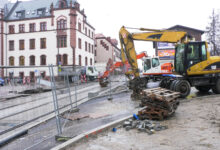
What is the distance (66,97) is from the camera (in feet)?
25.8

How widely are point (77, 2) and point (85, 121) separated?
1636 inches

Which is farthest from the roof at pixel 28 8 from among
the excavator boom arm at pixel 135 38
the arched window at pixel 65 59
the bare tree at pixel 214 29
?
the excavator boom arm at pixel 135 38

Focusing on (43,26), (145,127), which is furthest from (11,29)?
(145,127)

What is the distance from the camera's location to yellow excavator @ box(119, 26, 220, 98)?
40.1 ft

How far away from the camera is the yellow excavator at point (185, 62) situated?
12.2 metres

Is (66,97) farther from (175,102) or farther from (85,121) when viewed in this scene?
(175,102)

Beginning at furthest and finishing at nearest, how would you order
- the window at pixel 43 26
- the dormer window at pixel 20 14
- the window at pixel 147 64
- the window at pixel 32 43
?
the dormer window at pixel 20 14 → the window at pixel 32 43 → the window at pixel 43 26 → the window at pixel 147 64

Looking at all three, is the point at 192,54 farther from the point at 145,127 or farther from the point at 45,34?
the point at 45,34

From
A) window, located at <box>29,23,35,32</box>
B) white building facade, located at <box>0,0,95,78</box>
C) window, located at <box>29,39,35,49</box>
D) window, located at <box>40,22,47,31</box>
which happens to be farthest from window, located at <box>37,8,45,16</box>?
window, located at <box>29,39,35,49</box>

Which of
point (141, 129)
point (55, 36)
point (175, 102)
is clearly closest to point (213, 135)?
point (141, 129)

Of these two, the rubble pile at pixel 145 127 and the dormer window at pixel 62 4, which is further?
the dormer window at pixel 62 4

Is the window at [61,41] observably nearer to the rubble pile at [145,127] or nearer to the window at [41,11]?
the window at [41,11]

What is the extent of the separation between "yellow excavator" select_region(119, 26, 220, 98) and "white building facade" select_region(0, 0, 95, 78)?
30.8 m

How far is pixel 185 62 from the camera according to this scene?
12.3 m
